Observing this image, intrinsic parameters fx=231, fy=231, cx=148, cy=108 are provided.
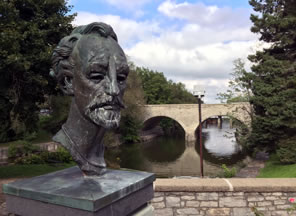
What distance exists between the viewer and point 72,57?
235 cm

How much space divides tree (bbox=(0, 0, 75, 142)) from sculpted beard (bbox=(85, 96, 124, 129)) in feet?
19.6

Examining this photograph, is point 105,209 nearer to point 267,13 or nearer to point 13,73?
point 13,73

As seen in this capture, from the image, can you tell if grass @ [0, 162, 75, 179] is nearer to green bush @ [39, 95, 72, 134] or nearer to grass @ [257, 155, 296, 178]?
grass @ [257, 155, 296, 178]

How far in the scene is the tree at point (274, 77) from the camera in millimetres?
12555

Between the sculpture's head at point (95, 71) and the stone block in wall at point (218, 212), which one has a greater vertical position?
the sculpture's head at point (95, 71)

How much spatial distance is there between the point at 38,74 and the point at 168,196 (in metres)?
6.26

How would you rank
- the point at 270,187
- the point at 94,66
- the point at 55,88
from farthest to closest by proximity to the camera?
the point at 55,88 → the point at 270,187 → the point at 94,66

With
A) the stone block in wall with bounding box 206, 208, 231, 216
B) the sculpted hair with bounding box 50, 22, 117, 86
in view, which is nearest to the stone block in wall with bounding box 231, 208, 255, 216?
the stone block in wall with bounding box 206, 208, 231, 216

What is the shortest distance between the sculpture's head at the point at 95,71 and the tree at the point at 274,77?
12.3m

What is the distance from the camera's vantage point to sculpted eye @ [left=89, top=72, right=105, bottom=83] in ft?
7.21

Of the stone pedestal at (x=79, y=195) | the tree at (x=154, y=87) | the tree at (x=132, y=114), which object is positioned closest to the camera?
the stone pedestal at (x=79, y=195)

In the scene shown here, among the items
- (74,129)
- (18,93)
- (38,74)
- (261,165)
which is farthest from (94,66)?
(261,165)

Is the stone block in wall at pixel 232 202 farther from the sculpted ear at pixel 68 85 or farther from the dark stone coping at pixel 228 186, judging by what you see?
Result: the sculpted ear at pixel 68 85

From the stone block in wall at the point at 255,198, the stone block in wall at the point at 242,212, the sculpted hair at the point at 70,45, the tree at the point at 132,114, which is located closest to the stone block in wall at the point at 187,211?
the stone block in wall at the point at 242,212
